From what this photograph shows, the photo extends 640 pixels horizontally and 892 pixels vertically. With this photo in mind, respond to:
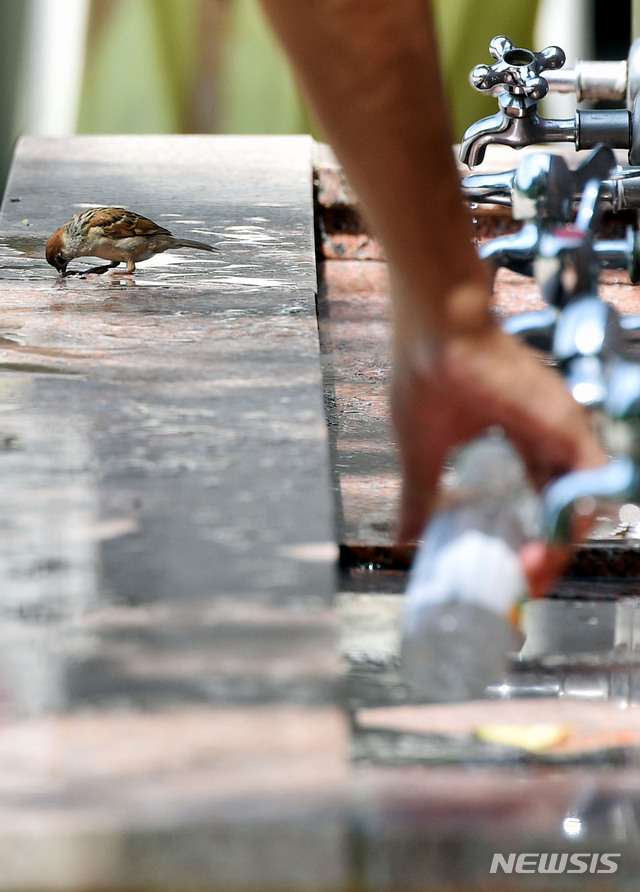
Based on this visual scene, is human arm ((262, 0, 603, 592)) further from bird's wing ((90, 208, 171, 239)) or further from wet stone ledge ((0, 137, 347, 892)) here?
bird's wing ((90, 208, 171, 239))

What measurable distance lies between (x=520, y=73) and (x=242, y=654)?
2.97 feet

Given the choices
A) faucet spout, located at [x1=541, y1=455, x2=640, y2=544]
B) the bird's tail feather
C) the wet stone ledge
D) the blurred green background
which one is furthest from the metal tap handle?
the blurred green background

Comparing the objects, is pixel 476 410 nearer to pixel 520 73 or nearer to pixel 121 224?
pixel 520 73

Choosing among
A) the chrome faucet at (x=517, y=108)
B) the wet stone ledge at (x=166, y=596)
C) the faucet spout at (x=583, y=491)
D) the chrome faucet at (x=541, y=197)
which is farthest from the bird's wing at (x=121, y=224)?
the faucet spout at (x=583, y=491)

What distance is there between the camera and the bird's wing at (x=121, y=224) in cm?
151

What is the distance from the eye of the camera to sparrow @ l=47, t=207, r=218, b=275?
4.91ft

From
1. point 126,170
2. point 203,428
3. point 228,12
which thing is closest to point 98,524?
point 203,428

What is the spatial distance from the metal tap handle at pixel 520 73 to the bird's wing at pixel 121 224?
1.51 ft

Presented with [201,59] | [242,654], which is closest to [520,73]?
[242,654]

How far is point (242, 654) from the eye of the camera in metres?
0.72

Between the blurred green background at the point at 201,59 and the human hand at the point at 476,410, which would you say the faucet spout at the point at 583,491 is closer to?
the human hand at the point at 476,410

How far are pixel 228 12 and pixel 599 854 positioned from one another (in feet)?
9.34

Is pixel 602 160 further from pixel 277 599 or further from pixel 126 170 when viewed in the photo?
pixel 126 170

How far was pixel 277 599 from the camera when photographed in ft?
2.53
